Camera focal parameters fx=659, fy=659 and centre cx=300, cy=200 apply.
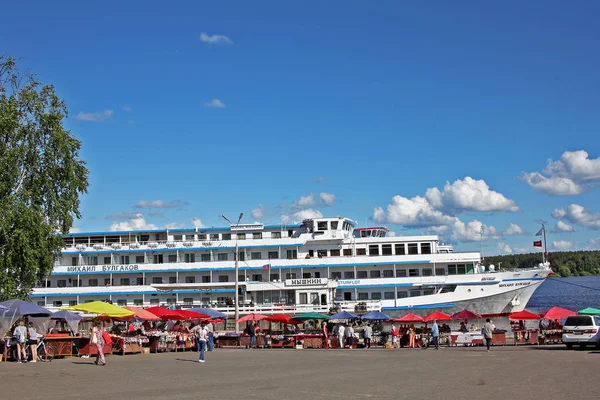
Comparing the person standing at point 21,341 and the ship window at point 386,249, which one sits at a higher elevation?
the ship window at point 386,249

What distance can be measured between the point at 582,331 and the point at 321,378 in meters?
15.1

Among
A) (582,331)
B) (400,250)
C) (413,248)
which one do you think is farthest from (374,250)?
(582,331)

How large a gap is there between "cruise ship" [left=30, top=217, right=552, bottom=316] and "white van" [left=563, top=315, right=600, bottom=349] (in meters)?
18.6

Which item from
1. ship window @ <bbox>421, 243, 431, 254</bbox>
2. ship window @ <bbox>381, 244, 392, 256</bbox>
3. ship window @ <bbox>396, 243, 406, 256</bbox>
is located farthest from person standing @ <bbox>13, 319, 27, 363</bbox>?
ship window @ <bbox>421, 243, 431, 254</bbox>

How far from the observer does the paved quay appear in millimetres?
14500

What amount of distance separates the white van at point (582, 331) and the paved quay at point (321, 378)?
1992mm

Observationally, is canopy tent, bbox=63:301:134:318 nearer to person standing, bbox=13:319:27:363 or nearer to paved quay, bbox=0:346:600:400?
person standing, bbox=13:319:27:363

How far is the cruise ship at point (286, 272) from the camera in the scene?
161 feet

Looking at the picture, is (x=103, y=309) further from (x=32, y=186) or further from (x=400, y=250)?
(x=400, y=250)

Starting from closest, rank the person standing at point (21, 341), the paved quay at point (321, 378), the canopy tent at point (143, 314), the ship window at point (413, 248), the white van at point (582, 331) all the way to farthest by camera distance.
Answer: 1. the paved quay at point (321, 378)
2. the person standing at point (21, 341)
3. the white van at point (582, 331)
4. the canopy tent at point (143, 314)
5. the ship window at point (413, 248)

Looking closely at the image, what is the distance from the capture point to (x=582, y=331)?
28.1 metres

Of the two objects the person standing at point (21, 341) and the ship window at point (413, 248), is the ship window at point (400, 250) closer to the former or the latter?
the ship window at point (413, 248)

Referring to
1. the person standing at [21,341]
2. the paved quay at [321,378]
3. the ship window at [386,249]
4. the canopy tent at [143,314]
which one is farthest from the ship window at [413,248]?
the person standing at [21,341]

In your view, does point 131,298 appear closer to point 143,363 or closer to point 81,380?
point 143,363
